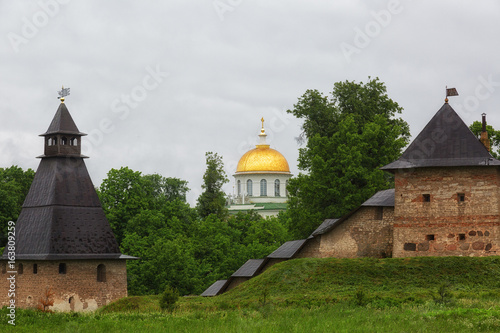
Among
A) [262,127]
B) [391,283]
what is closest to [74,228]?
[391,283]

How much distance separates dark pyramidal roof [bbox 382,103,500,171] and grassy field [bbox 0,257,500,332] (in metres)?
4.12

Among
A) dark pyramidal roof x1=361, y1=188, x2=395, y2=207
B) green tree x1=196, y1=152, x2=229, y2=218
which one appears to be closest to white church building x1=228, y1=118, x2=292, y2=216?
green tree x1=196, y1=152, x2=229, y2=218

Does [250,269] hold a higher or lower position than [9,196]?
lower

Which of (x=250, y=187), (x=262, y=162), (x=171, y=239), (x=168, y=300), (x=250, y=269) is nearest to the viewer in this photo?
(x=168, y=300)

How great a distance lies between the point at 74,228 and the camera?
42.0 meters

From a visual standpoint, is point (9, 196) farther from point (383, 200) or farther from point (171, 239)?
point (383, 200)

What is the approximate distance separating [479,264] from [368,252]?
20.8 ft

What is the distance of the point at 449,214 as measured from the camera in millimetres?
33656

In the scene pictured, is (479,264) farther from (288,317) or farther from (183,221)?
(183,221)

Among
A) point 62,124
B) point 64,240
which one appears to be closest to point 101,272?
point 64,240

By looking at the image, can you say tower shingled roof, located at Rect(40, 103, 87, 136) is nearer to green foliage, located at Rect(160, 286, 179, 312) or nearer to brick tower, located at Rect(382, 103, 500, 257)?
brick tower, located at Rect(382, 103, 500, 257)

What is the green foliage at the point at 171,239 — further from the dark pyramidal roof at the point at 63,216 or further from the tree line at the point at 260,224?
the dark pyramidal roof at the point at 63,216

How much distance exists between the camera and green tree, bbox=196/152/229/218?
62219 mm

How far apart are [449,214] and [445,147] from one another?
2.83m
